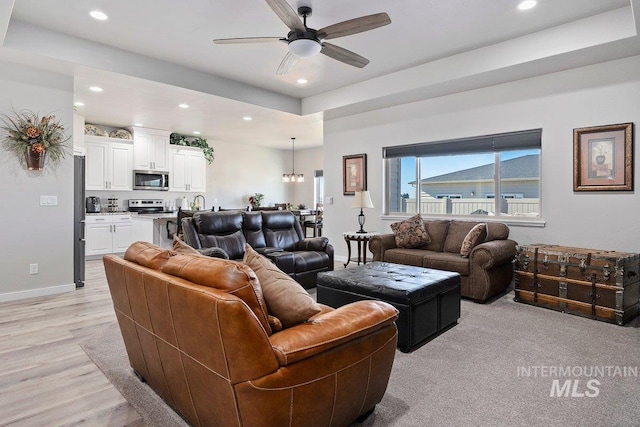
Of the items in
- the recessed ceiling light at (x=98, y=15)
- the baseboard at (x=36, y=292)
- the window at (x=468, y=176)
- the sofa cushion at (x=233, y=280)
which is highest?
the recessed ceiling light at (x=98, y=15)

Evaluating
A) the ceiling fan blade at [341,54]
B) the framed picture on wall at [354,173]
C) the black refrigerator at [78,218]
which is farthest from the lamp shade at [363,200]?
the black refrigerator at [78,218]

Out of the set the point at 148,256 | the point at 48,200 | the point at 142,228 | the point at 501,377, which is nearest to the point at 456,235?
the point at 501,377

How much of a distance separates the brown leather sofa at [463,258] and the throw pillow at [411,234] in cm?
8

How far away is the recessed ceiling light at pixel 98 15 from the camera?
340cm

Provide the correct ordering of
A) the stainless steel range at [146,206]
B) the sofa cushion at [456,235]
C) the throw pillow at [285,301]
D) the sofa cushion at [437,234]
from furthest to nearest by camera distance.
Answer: the stainless steel range at [146,206]
the sofa cushion at [437,234]
the sofa cushion at [456,235]
the throw pillow at [285,301]

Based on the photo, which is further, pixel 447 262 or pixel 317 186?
pixel 317 186

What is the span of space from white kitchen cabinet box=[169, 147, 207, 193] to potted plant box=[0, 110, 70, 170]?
376 cm

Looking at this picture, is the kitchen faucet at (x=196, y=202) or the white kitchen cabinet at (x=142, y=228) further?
the kitchen faucet at (x=196, y=202)

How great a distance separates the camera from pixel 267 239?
15.8 ft

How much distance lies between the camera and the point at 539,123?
14.5 ft

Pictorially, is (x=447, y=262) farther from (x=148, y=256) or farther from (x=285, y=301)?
(x=148, y=256)

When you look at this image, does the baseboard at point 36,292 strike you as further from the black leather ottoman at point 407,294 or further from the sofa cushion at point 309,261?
the black leather ottoman at point 407,294

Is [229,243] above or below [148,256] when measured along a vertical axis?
below

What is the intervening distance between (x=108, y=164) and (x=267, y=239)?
4.36 meters
